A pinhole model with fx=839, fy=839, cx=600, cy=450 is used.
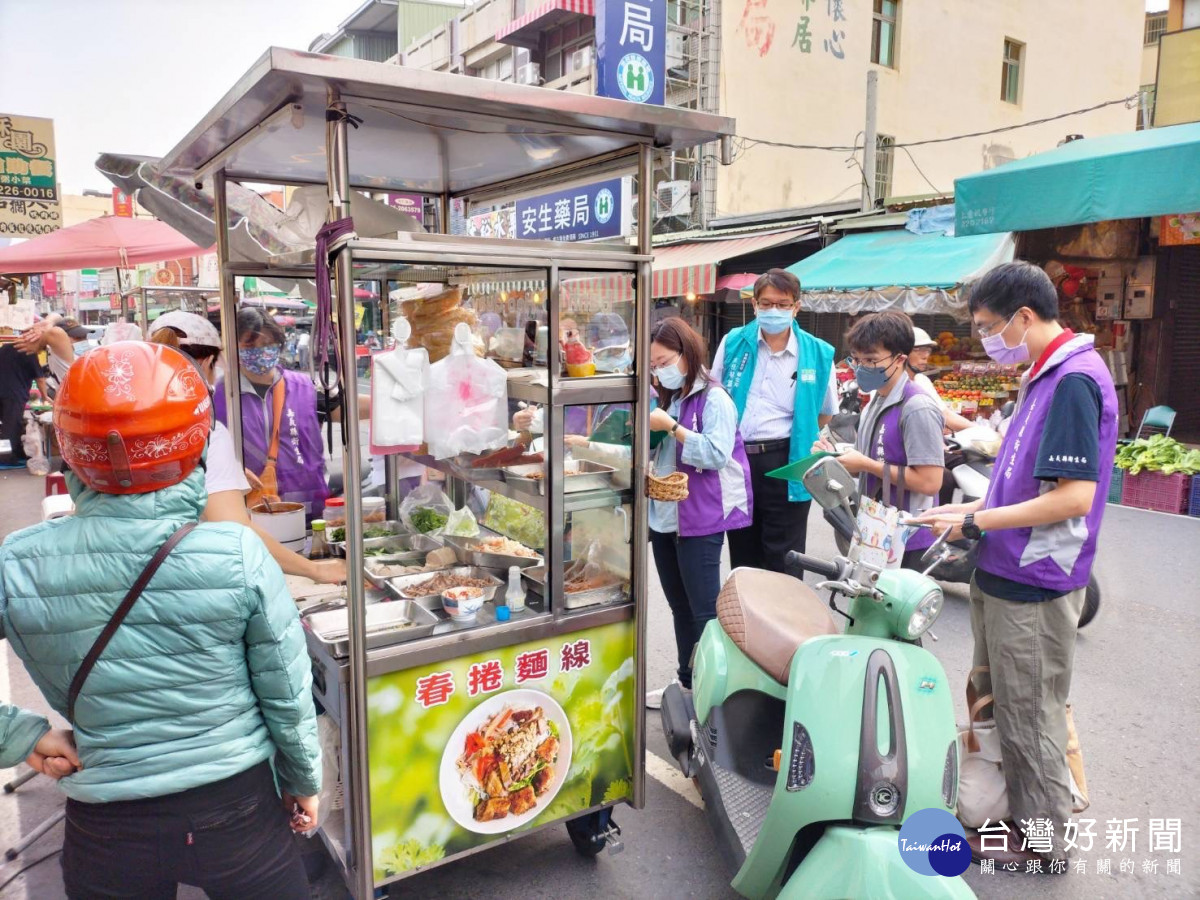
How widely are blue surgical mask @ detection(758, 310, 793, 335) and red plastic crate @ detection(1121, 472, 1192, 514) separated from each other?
207 inches

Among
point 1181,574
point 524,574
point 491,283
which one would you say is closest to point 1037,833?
point 524,574

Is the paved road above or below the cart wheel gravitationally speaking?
below

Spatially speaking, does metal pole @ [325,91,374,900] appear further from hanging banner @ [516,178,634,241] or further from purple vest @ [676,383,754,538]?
purple vest @ [676,383,754,538]

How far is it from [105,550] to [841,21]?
17.9m

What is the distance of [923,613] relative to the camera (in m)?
2.27

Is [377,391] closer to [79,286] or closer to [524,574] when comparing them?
[524,574]

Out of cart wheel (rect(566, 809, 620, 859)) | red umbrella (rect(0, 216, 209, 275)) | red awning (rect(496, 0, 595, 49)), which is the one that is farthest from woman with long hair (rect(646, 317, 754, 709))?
red awning (rect(496, 0, 595, 49))

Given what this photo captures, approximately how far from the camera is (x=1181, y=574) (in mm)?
5828

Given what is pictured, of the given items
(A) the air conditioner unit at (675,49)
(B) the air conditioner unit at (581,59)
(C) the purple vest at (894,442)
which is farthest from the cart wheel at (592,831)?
(B) the air conditioner unit at (581,59)

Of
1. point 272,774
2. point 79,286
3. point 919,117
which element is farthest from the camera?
point 79,286

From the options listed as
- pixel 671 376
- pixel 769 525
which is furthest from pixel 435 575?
pixel 769 525

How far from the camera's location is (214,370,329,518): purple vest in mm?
4074

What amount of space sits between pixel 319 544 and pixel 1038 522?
2.77 m

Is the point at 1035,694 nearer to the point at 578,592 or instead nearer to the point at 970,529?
the point at 970,529
